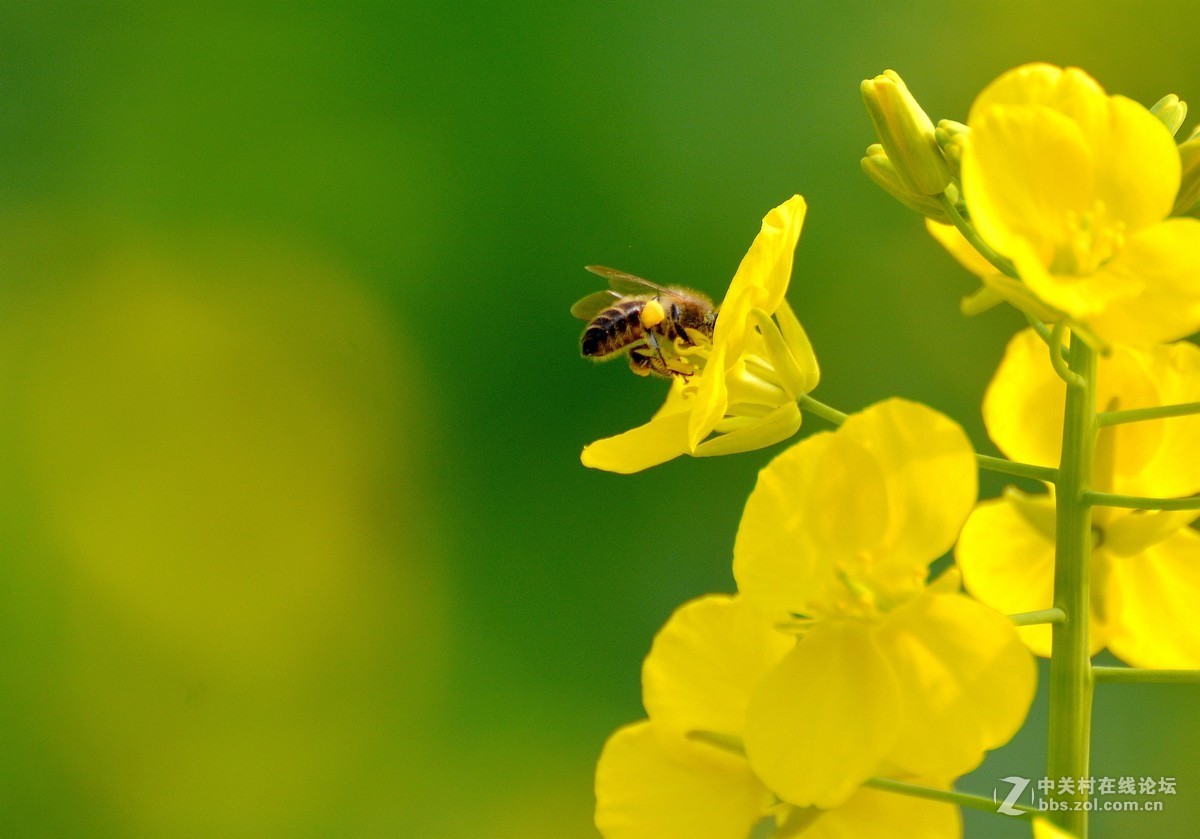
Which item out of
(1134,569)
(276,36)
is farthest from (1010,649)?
(276,36)

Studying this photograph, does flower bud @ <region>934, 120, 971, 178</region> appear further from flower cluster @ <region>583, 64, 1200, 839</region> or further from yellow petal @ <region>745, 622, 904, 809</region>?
yellow petal @ <region>745, 622, 904, 809</region>

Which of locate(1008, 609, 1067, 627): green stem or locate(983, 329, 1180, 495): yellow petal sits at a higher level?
locate(983, 329, 1180, 495): yellow petal

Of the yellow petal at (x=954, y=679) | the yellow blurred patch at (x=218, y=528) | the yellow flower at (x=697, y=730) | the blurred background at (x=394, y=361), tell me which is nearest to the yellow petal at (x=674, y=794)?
the yellow flower at (x=697, y=730)

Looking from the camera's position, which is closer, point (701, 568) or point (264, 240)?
point (701, 568)

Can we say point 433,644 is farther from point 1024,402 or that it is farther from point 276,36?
point 1024,402

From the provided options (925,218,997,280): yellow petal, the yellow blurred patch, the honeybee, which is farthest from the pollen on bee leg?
the yellow blurred patch

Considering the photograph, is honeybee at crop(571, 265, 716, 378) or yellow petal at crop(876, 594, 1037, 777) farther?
honeybee at crop(571, 265, 716, 378)
